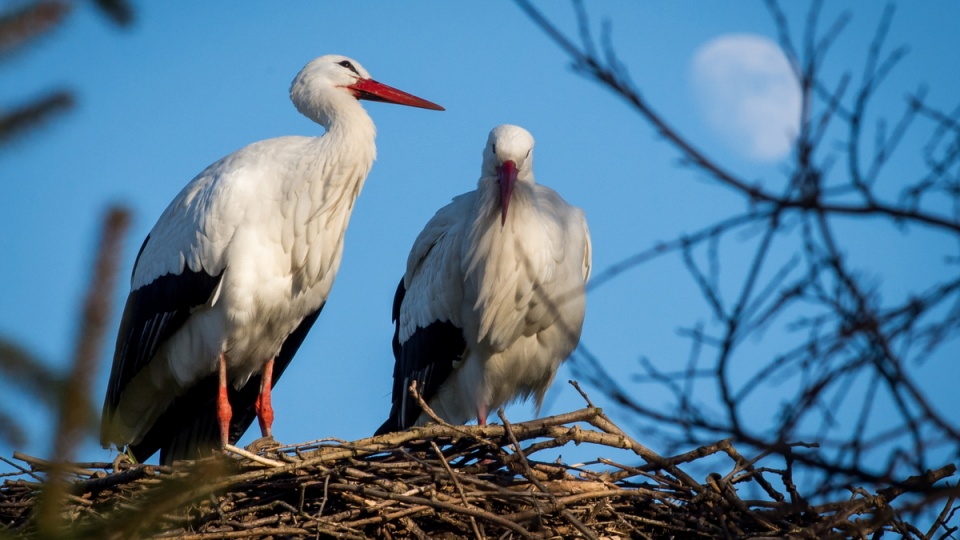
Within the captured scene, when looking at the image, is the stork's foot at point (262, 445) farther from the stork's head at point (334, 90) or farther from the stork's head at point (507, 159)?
the stork's head at point (334, 90)

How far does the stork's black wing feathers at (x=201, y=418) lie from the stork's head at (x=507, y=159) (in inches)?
49.3

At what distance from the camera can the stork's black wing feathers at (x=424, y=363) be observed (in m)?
5.70

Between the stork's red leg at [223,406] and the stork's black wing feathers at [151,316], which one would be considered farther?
the stork's red leg at [223,406]

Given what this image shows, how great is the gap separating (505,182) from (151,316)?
1.93 metres

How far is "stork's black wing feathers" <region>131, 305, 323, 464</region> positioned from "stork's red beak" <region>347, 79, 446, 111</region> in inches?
47.0

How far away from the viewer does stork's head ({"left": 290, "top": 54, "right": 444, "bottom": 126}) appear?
234 inches

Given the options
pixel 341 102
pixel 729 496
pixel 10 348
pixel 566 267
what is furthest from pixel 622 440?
pixel 10 348

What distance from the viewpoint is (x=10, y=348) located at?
67.9 inches

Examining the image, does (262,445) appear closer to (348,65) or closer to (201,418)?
(201,418)

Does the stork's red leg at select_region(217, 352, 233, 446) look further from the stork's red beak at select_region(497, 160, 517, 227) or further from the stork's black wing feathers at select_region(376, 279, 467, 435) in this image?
the stork's red beak at select_region(497, 160, 517, 227)

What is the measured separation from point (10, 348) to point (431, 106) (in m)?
4.64

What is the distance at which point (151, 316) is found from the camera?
574 centimetres

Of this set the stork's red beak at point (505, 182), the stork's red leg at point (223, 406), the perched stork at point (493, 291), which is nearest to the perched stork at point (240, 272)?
the stork's red leg at point (223, 406)

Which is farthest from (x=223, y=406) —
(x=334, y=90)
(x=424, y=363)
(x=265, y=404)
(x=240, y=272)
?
(x=334, y=90)
